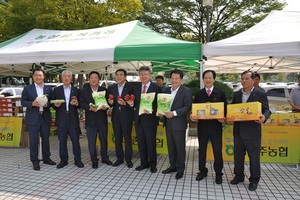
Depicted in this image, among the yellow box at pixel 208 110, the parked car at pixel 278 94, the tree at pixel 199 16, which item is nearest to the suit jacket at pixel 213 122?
the yellow box at pixel 208 110

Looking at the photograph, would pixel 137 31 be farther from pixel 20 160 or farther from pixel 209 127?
pixel 20 160

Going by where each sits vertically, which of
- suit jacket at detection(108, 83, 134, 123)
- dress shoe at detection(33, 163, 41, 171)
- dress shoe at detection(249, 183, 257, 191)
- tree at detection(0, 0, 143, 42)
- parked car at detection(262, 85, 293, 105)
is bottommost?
dress shoe at detection(33, 163, 41, 171)

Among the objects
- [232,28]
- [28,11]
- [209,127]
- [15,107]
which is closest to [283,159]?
[209,127]

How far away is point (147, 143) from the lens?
4.54 m

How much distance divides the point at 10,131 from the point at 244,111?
17.5 ft

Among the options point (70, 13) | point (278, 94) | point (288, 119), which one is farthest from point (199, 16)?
point (288, 119)

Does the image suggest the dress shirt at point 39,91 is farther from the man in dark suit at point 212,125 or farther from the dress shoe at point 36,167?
the man in dark suit at point 212,125

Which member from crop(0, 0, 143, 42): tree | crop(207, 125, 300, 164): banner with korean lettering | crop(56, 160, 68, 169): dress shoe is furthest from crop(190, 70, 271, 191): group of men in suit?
crop(0, 0, 143, 42): tree

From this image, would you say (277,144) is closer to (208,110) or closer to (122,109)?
(208,110)

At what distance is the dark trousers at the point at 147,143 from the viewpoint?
14.7ft

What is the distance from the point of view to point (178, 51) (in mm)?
4496

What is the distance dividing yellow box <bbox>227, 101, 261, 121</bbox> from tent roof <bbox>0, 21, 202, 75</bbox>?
3.81 feet

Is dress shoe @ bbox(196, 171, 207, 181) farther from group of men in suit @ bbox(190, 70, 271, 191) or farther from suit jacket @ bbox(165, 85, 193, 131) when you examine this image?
suit jacket @ bbox(165, 85, 193, 131)

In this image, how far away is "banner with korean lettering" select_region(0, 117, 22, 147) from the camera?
630 cm
